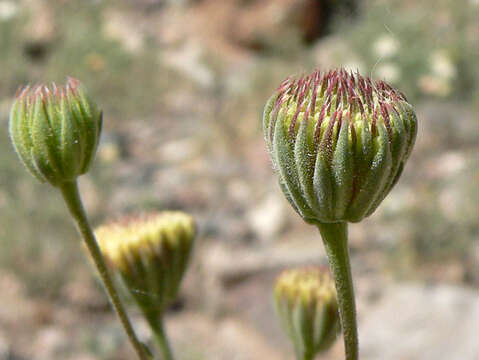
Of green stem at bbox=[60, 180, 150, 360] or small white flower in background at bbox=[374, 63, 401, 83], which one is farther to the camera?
small white flower in background at bbox=[374, 63, 401, 83]

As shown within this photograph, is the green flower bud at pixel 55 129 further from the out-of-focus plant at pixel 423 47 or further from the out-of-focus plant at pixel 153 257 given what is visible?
the out-of-focus plant at pixel 423 47

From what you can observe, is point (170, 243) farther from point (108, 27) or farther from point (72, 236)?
point (108, 27)

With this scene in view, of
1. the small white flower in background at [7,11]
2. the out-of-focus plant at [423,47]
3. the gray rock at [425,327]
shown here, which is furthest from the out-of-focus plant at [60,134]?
the small white flower in background at [7,11]

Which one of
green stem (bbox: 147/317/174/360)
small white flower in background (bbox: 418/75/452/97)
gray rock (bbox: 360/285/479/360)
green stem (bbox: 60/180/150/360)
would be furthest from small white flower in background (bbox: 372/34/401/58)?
green stem (bbox: 60/180/150/360)

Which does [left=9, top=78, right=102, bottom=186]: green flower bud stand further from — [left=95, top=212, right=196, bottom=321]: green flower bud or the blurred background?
the blurred background

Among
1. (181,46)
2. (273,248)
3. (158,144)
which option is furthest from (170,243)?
(181,46)
